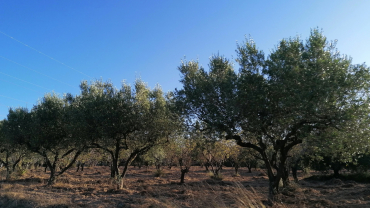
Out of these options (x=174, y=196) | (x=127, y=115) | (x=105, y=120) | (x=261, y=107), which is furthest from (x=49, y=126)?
(x=261, y=107)

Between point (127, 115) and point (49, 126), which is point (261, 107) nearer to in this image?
point (127, 115)

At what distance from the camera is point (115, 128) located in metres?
18.3

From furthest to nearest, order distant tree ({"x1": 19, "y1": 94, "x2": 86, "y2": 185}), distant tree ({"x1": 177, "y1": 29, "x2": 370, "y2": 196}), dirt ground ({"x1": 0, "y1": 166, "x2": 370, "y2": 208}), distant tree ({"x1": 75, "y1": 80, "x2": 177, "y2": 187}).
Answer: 1. distant tree ({"x1": 19, "y1": 94, "x2": 86, "y2": 185})
2. distant tree ({"x1": 75, "y1": 80, "x2": 177, "y2": 187})
3. dirt ground ({"x1": 0, "y1": 166, "x2": 370, "y2": 208})
4. distant tree ({"x1": 177, "y1": 29, "x2": 370, "y2": 196})

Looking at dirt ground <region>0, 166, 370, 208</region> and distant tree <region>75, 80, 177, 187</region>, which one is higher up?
distant tree <region>75, 80, 177, 187</region>

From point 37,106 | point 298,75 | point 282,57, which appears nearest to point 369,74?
point 298,75

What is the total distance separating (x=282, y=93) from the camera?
1091cm

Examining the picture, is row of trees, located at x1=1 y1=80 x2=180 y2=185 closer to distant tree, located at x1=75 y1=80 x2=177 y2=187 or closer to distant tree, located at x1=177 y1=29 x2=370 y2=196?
distant tree, located at x1=75 y1=80 x2=177 y2=187

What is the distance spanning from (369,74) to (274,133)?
5000 millimetres

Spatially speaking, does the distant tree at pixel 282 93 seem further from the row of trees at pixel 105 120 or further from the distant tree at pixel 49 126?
the distant tree at pixel 49 126

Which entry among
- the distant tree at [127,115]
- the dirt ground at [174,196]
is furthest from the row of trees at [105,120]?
the dirt ground at [174,196]

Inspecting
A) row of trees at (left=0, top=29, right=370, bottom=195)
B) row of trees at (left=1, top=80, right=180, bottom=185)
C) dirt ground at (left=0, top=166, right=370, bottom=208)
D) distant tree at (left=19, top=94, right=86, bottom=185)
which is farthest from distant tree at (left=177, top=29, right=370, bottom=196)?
distant tree at (left=19, top=94, right=86, bottom=185)

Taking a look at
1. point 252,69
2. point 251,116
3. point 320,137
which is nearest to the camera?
point 320,137

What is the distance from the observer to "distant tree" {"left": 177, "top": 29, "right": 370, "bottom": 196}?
973 cm

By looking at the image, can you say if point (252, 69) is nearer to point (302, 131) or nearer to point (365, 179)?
point (302, 131)
